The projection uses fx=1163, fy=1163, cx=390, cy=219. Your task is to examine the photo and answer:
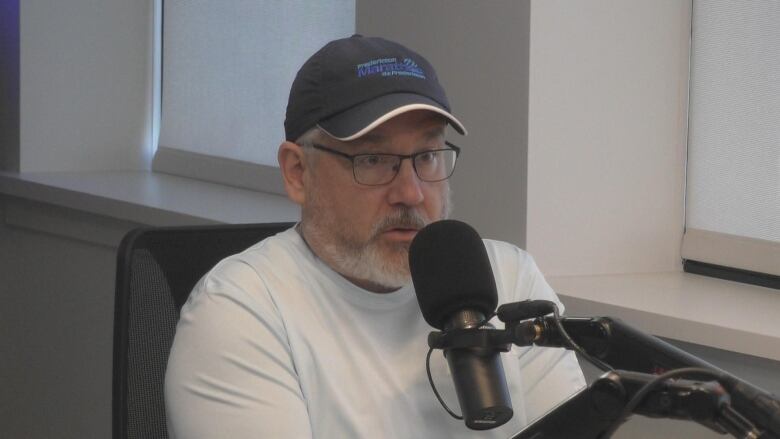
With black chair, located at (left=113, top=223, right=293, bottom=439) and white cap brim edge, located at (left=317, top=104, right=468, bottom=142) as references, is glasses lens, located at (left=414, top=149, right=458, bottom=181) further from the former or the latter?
black chair, located at (left=113, top=223, right=293, bottom=439)

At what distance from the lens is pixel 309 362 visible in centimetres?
145

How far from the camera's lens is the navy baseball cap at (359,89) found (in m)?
1.51

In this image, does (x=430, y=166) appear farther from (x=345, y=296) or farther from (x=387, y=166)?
(x=345, y=296)

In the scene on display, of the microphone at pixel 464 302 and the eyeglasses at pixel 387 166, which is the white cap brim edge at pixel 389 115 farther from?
the microphone at pixel 464 302

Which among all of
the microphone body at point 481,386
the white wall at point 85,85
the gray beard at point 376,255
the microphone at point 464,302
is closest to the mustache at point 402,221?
the gray beard at point 376,255

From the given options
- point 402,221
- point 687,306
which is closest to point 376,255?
point 402,221

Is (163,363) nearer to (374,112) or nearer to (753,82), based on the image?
(374,112)

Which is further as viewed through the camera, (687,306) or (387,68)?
(687,306)

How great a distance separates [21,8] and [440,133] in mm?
2583

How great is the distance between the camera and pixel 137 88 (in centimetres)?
404

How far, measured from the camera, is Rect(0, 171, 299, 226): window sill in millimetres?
3062

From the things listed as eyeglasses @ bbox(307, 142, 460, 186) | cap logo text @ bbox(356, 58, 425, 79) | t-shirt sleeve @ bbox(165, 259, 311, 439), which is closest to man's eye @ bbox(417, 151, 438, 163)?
eyeglasses @ bbox(307, 142, 460, 186)

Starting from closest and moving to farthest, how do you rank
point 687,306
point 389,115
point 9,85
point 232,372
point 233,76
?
point 232,372 < point 389,115 < point 687,306 < point 233,76 < point 9,85

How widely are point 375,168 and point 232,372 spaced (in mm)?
336
